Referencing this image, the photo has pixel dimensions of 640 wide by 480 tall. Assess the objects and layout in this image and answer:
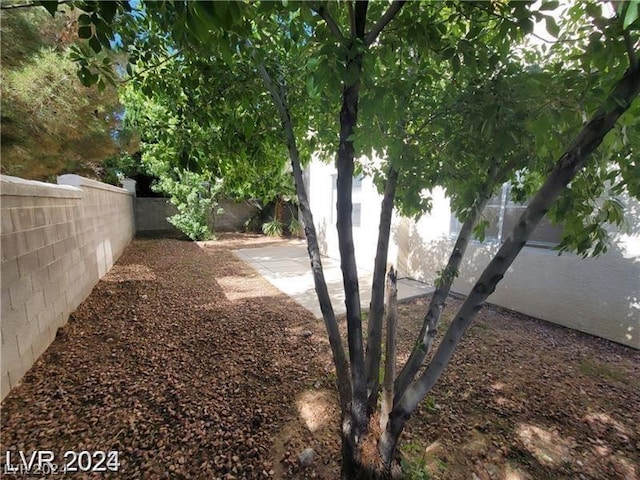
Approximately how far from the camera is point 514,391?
2367 mm

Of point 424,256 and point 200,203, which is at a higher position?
point 200,203

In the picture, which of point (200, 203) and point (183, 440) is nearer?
point (183, 440)

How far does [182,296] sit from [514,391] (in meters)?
4.17

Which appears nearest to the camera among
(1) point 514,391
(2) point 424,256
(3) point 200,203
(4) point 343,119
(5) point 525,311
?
(4) point 343,119

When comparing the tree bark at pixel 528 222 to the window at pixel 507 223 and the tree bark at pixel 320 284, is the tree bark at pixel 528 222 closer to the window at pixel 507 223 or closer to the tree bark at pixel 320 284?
the tree bark at pixel 320 284

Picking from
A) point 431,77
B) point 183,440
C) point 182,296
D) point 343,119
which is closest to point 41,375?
point 183,440

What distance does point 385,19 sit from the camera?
1.11m

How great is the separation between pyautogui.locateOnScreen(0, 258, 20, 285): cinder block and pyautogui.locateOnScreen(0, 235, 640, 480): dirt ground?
0.78 meters

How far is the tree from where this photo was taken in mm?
978

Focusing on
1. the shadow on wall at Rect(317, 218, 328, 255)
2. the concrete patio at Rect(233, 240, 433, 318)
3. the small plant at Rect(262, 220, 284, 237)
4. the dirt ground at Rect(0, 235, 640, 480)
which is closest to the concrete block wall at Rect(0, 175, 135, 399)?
the dirt ground at Rect(0, 235, 640, 480)

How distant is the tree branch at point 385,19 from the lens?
1084 millimetres

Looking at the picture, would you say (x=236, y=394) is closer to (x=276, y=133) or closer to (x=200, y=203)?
(x=276, y=133)

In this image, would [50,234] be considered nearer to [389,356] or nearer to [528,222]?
[389,356]

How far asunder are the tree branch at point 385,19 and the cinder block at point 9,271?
2707 mm
